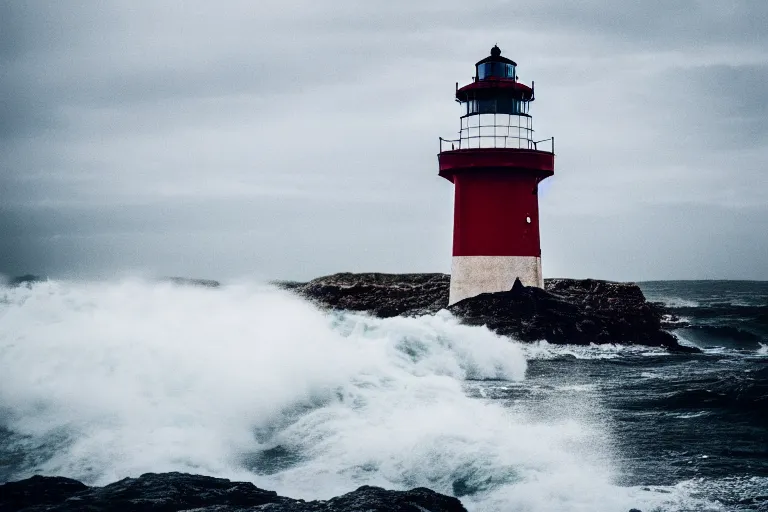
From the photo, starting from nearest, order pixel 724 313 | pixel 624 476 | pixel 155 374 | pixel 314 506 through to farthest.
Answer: pixel 314 506
pixel 624 476
pixel 155 374
pixel 724 313

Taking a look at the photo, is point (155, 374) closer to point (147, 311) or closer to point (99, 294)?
point (147, 311)

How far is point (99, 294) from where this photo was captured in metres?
13.2

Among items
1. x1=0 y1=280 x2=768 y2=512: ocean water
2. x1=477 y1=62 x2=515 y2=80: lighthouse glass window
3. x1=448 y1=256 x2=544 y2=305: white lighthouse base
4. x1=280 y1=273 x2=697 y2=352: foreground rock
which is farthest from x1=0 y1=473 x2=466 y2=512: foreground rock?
x1=477 y1=62 x2=515 y2=80: lighthouse glass window

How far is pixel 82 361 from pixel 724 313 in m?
28.0

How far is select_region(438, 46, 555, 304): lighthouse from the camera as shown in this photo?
15.8 m

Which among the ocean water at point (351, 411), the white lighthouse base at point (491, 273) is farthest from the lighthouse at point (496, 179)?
the ocean water at point (351, 411)

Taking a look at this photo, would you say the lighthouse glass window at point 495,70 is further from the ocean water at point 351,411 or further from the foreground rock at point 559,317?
the ocean water at point 351,411

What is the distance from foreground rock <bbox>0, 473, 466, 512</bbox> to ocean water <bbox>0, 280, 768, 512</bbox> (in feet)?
2.10

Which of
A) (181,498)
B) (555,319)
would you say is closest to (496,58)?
(555,319)

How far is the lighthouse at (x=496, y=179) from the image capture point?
15812 mm

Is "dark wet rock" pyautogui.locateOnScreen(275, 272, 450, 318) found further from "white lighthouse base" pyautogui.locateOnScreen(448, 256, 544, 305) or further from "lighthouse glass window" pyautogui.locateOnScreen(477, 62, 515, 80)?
"lighthouse glass window" pyautogui.locateOnScreen(477, 62, 515, 80)

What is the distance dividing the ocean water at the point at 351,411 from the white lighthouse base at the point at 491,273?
304 cm

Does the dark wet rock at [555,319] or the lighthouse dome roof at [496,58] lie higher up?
the lighthouse dome roof at [496,58]

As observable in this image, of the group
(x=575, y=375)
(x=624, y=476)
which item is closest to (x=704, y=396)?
(x=575, y=375)
